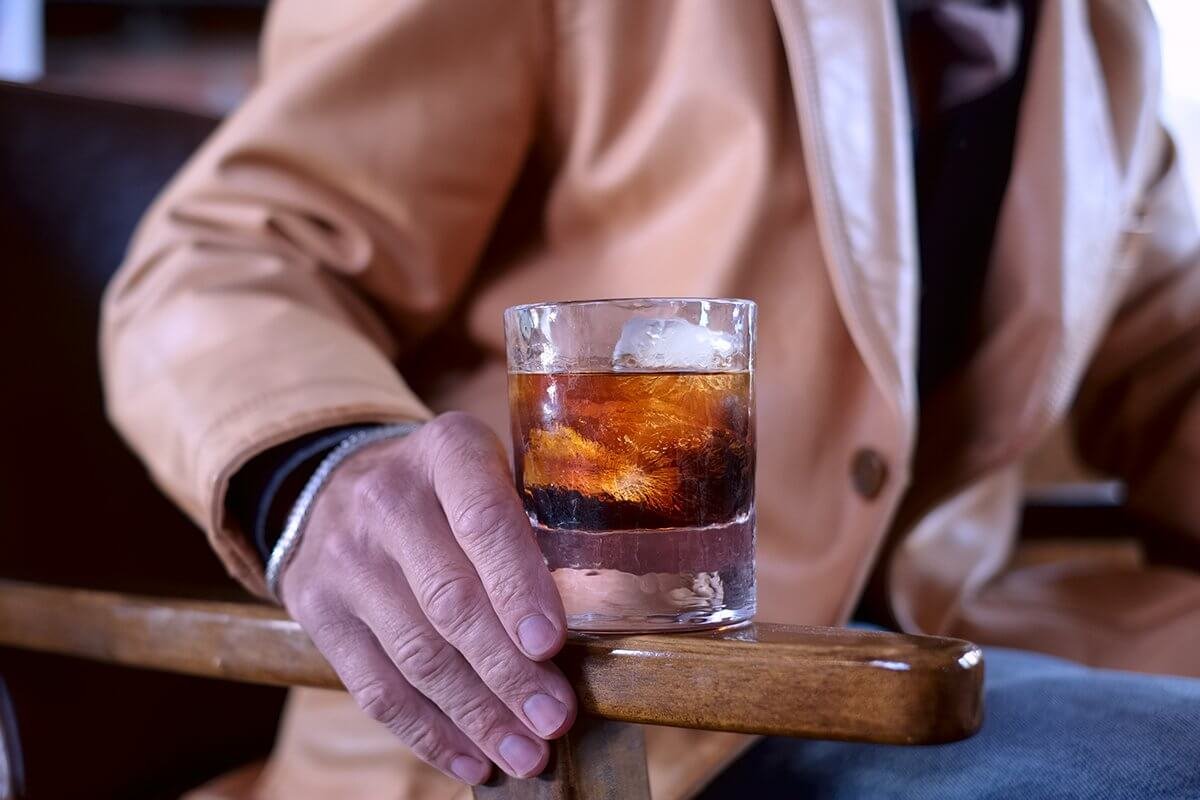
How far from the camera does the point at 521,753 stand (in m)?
0.44

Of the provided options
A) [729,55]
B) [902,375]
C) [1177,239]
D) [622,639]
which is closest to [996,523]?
[1177,239]

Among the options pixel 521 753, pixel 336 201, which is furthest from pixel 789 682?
pixel 336 201

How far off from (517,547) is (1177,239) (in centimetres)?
86

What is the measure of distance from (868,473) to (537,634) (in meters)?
0.37

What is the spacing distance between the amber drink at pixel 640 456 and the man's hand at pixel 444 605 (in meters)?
0.02

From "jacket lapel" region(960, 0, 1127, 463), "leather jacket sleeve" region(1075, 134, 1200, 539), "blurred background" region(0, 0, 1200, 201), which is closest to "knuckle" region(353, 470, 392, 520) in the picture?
"jacket lapel" region(960, 0, 1127, 463)

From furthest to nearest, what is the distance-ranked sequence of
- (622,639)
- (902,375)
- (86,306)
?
(86,306)
(902,375)
(622,639)

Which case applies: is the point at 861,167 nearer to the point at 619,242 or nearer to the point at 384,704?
the point at 619,242

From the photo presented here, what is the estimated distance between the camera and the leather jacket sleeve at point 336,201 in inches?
27.1

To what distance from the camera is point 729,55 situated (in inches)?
27.6

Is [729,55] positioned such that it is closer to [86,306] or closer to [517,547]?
[517,547]

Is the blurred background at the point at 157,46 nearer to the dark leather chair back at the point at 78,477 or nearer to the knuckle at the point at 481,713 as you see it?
the dark leather chair back at the point at 78,477

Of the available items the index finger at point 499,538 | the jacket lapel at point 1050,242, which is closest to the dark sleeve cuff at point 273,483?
the index finger at point 499,538

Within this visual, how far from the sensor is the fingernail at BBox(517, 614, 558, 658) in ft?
1.34
